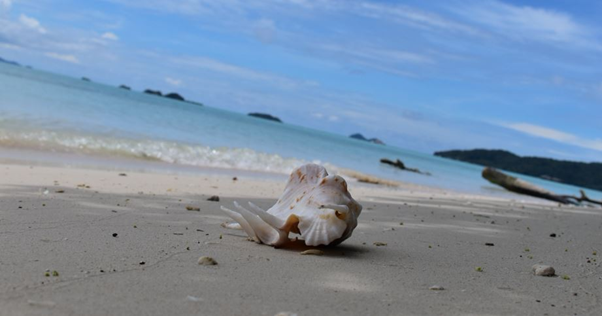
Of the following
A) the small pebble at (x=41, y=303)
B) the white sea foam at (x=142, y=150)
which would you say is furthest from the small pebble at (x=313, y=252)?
the white sea foam at (x=142, y=150)

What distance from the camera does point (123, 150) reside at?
14.5 metres

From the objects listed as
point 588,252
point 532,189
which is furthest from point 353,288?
point 532,189

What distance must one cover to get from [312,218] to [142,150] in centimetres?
1259

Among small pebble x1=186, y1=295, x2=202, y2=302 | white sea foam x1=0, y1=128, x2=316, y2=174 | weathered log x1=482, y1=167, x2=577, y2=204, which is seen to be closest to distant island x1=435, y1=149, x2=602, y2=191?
weathered log x1=482, y1=167, x2=577, y2=204

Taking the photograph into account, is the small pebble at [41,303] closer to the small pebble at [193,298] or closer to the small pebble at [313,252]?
the small pebble at [193,298]

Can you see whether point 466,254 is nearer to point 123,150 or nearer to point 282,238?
point 282,238

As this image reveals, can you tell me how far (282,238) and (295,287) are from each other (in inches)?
37.7

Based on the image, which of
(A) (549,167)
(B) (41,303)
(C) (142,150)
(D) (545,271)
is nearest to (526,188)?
(C) (142,150)

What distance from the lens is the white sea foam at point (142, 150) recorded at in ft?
42.7

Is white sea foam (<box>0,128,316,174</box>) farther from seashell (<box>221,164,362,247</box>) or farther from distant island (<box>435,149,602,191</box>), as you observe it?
distant island (<box>435,149,602,191</box>)

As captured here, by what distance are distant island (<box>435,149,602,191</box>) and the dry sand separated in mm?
55184

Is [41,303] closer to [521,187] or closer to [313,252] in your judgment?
[313,252]

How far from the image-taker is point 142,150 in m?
15.5

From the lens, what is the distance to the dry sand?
2348 mm
